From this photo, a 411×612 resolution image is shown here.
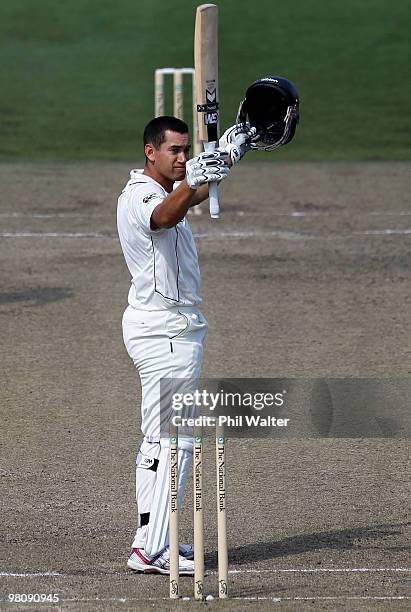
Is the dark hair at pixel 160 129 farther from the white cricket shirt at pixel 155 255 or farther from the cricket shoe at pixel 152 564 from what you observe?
the cricket shoe at pixel 152 564

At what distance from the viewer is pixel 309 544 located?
7.25 m

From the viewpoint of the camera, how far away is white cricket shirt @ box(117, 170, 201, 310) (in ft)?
22.5

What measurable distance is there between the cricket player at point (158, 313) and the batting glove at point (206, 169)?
0.23 meters

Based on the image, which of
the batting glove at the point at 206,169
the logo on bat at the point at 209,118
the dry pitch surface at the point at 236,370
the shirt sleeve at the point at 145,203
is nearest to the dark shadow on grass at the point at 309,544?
the dry pitch surface at the point at 236,370

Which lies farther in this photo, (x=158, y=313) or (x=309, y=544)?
(x=309, y=544)

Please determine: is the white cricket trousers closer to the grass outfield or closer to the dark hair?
the dark hair

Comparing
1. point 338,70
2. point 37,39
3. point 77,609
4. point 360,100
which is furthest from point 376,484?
point 37,39

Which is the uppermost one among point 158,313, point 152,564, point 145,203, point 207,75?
point 207,75

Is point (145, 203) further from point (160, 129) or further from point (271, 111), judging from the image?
point (271, 111)

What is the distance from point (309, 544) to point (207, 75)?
2707 millimetres

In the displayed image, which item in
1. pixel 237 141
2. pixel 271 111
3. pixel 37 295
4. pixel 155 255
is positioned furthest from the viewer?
pixel 37 295

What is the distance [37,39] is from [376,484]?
2383 centimetres

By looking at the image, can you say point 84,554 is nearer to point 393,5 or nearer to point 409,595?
point 409,595

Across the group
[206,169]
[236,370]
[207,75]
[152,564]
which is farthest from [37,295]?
[206,169]
